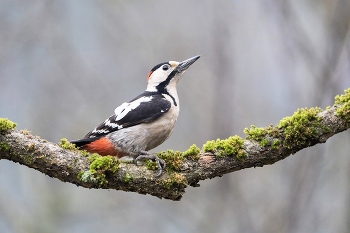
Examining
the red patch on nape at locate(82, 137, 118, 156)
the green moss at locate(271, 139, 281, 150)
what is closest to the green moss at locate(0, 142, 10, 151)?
the red patch on nape at locate(82, 137, 118, 156)

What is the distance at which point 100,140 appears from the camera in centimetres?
301

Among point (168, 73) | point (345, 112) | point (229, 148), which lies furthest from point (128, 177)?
point (345, 112)

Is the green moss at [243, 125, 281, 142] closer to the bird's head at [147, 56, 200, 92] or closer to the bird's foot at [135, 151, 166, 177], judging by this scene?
the bird's foot at [135, 151, 166, 177]

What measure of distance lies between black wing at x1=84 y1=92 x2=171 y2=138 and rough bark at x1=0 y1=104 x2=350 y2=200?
1.95 feet

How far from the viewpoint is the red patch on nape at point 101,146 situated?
300 centimetres

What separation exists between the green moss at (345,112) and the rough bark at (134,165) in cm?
3

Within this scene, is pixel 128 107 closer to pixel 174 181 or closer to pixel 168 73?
pixel 168 73

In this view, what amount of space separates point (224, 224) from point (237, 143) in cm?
317

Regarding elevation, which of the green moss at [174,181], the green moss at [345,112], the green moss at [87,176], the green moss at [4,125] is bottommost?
the green moss at [87,176]

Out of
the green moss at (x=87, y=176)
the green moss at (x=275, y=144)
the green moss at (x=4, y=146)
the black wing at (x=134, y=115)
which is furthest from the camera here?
the black wing at (x=134, y=115)

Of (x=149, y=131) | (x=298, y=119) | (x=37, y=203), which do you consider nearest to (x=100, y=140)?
(x=149, y=131)

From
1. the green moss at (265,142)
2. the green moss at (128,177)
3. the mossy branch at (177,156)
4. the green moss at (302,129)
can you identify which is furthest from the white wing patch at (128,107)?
the green moss at (302,129)

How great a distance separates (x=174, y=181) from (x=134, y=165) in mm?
393

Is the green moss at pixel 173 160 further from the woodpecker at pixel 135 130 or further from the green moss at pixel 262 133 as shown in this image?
the green moss at pixel 262 133
